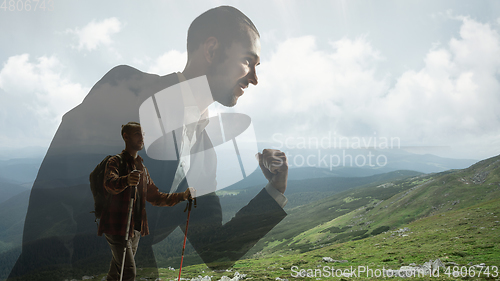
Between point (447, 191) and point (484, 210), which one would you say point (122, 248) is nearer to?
point (484, 210)

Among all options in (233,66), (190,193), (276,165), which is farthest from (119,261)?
(233,66)

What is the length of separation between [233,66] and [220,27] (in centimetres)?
53

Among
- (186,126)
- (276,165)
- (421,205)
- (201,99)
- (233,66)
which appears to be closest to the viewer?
(186,126)

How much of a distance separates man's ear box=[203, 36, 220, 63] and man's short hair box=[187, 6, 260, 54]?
51 millimetres

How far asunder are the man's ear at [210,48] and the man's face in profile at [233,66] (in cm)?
7

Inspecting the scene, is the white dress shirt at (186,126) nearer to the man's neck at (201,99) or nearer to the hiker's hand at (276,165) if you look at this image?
the man's neck at (201,99)

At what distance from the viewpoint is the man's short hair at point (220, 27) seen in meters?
3.12

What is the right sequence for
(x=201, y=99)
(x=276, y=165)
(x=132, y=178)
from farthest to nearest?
(x=276, y=165) < (x=201, y=99) < (x=132, y=178)

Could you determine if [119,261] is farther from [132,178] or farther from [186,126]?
[186,126]

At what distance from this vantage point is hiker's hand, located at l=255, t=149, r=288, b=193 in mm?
3410

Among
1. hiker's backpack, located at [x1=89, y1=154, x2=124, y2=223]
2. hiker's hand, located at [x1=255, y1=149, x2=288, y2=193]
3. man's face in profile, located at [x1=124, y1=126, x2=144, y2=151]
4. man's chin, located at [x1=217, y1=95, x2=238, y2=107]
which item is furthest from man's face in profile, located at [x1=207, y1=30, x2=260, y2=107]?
hiker's backpack, located at [x1=89, y1=154, x2=124, y2=223]

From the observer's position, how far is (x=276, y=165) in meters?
3.40

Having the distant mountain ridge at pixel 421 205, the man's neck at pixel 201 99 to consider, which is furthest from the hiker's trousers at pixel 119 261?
the distant mountain ridge at pixel 421 205

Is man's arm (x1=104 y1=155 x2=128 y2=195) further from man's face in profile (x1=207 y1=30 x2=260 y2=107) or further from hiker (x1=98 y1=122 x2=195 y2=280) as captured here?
man's face in profile (x1=207 y1=30 x2=260 y2=107)
